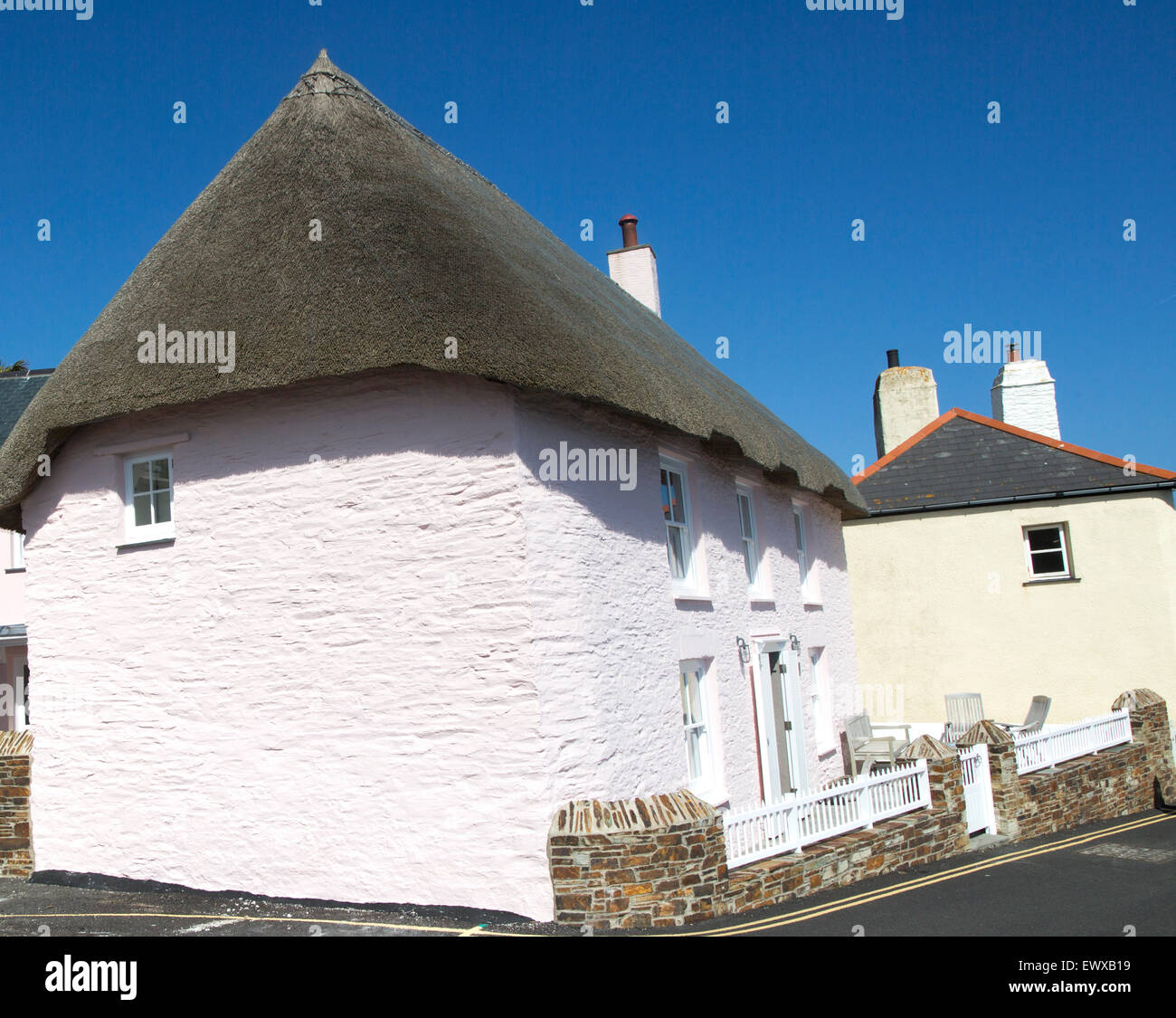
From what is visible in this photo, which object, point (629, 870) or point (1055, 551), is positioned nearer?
point (629, 870)

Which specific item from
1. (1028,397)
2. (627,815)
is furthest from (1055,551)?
(627,815)

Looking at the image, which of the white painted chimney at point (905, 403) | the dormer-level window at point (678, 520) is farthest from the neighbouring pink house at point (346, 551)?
the white painted chimney at point (905, 403)

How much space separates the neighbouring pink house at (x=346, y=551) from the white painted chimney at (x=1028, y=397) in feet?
42.4

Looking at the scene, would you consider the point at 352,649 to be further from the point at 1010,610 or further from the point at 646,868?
the point at 1010,610

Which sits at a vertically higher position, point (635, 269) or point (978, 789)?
point (635, 269)

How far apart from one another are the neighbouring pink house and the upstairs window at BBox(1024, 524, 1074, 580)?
9.79 meters

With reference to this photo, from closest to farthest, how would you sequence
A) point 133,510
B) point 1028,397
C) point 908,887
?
1. point 908,887
2. point 133,510
3. point 1028,397

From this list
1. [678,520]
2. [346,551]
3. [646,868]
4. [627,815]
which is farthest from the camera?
[678,520]

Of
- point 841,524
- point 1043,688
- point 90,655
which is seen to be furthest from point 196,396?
point 1043,688

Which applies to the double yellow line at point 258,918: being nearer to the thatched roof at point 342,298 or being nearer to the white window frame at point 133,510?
the white window frame at point 133,510
